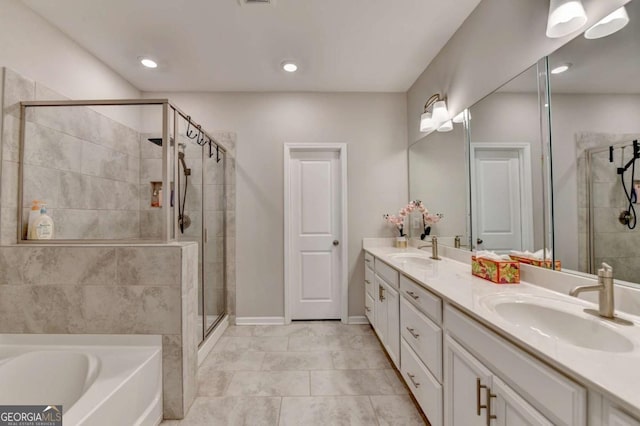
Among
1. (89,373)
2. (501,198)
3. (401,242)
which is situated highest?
(501,198)

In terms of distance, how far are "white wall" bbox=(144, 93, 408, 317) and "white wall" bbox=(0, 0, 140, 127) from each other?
0.65 meters

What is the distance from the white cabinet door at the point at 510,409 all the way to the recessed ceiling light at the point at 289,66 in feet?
8.90

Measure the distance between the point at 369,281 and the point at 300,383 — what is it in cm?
119

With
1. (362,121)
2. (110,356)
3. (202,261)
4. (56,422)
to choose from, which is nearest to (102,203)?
(202,261)

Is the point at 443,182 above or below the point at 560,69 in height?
below

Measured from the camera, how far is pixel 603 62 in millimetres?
1127

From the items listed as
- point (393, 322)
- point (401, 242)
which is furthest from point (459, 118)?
point (393, 322)

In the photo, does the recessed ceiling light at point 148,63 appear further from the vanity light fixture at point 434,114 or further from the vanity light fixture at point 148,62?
the vanity light fixture at point 434,114

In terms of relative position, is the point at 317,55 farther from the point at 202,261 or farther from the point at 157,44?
the point at 202,261

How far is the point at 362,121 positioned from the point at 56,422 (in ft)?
10.6

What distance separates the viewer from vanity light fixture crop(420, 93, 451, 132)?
235 centimetres

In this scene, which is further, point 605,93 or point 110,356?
point 110,356

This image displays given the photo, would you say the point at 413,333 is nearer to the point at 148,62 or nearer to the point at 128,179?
the point at 128,179

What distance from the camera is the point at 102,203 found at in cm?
245
